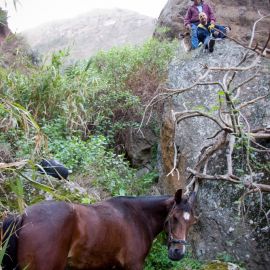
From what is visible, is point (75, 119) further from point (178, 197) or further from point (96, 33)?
point (96, 33)

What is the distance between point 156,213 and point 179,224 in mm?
470

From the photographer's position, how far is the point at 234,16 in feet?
39.9

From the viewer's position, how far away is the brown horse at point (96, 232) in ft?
11.9

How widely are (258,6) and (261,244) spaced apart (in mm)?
8458

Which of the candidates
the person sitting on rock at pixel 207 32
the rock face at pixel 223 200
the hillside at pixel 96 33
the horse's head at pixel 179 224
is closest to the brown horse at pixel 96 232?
the horse's head at pixel 179 224

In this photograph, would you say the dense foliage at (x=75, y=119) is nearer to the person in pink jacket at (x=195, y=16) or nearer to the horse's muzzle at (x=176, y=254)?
the person in pink jacket at (x=195, y=16)

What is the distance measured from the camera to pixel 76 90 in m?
7.76

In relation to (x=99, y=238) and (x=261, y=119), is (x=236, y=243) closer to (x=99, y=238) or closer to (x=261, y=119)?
(x=261, y=119)

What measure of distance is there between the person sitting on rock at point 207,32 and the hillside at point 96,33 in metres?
15.3

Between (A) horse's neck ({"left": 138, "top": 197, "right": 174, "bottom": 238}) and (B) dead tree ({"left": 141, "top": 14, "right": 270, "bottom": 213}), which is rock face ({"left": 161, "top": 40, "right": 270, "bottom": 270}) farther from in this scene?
(A) horse's neck ({"left": 138, "top": 197, "right": 174, "bottom": 238})

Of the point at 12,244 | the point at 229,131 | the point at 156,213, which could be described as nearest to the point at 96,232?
the point at 12,244

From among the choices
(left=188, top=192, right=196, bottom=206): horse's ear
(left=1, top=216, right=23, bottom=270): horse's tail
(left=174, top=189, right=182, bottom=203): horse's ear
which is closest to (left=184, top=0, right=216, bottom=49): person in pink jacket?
(left=188, top=192, right=196, bottom=206): horse's ear

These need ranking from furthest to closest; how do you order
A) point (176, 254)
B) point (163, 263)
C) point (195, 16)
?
point (195, 16) < point (163, 263) < point (176, 254)

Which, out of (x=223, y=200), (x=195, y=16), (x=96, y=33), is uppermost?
(x=195, y=16)
